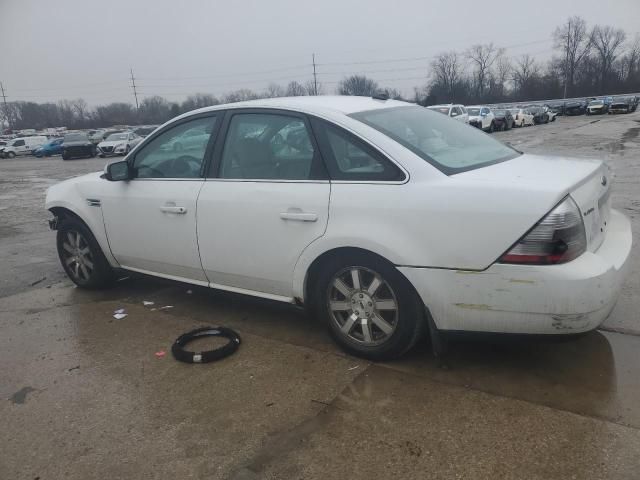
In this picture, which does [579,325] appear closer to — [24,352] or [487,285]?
[487,285]

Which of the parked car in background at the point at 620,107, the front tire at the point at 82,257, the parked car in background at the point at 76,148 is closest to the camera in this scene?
the front tire at the point at 82,257

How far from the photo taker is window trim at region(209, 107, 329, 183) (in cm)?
346

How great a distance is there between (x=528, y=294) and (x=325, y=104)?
187 cm

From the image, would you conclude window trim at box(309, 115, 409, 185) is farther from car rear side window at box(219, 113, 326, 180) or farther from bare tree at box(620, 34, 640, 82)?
bare tree at box(620, 34, 640, 82)

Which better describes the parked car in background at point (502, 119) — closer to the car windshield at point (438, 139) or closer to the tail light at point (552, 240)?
the car windshield at point (438, 139)

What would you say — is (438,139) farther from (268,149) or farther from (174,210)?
(174,210)

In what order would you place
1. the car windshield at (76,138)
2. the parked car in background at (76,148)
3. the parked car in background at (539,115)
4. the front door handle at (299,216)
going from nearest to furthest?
the front door handle at (299,216), the parked car in background at (76,148), the car windshield at (76,138), the parked car in background at (539,115)

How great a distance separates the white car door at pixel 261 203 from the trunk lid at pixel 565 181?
1007 millimetres

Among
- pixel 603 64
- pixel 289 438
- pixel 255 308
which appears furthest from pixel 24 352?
pixel 603 64

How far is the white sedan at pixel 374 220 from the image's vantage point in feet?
9.04

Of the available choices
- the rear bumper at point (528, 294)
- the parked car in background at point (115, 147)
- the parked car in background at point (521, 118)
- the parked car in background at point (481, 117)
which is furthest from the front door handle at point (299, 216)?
the parked car in background at point (521, 118)

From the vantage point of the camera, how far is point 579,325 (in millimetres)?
2744

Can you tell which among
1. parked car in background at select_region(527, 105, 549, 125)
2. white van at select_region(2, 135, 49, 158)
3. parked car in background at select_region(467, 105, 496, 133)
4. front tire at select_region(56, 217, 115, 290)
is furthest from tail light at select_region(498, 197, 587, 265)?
white van at select_region(2, 135, 49, 158)

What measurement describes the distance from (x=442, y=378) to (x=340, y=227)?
1.08m
